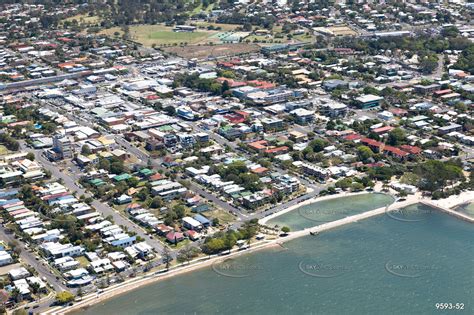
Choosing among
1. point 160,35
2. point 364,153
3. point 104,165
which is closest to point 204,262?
point 104,165

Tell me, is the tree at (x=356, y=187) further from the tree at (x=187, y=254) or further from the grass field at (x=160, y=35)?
the grass field at (x=160, y=35)

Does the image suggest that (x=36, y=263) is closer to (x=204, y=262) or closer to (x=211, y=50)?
(x=204, y=262)

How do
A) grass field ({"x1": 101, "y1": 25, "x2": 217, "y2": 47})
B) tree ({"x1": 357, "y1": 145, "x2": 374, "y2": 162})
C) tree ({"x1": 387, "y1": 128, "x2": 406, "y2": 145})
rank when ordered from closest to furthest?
tree ({"x1": 357, "y1": 145, "x2": 374, "y2": 162}) < tree ({"x1": 387, "y1": 128, "x2": 406, "y2": 145}) < grass field ({"x1": 101, "y1": 25, "x2": 217, "y2": 47})

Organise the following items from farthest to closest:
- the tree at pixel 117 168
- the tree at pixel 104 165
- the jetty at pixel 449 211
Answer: the tree at pixel 104 165 → the tree at pixel 117 168 → the jetty at pixel 449 211

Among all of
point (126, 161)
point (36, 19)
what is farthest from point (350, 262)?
point (36, 19)

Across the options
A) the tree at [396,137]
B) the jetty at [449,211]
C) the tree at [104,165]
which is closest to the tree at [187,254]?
the tree at [104,165]

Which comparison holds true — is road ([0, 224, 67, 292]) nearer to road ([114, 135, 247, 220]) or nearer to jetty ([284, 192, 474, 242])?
road ([114, 135, 247, 220])

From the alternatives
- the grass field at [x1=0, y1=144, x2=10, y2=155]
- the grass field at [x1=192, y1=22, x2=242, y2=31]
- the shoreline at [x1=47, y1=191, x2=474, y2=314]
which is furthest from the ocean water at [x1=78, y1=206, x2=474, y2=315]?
the grass field at [x1=192, y1=22, x2=242, y2=31]
